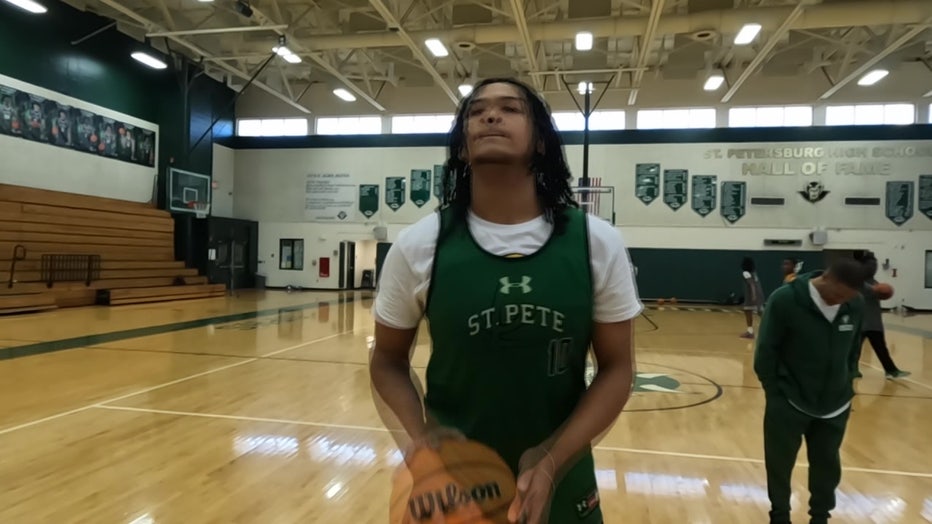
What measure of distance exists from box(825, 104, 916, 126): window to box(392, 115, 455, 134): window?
501 inches

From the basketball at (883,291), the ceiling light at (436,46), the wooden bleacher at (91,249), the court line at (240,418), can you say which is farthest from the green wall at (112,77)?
the basketball at (883,291)

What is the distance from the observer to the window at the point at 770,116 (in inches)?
782

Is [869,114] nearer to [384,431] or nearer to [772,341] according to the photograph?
[772,341]

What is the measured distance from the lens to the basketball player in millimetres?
1045

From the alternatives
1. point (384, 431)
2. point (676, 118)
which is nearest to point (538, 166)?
point (384, 431)

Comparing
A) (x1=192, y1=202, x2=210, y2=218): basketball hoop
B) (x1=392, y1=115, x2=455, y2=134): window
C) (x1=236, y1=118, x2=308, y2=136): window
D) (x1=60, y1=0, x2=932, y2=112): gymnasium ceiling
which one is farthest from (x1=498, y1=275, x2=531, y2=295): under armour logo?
(x1=236, y1=118, x2=308, y2=136): window

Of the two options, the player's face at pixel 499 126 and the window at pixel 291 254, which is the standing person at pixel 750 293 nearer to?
the player's face at pixel 499 126

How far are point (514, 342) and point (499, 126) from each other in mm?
388

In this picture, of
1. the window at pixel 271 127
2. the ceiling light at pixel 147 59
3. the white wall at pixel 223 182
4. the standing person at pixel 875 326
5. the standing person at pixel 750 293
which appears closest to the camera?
the standing person at pixel 875 326

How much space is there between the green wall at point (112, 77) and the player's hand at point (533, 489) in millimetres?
17196

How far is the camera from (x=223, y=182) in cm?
2250

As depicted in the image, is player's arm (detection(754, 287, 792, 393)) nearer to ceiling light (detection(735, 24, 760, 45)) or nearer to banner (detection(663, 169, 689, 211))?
ceiling light (detection(735, 24, 760, 45))

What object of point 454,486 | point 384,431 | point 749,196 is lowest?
point 384,431

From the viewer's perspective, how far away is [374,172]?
73.1 feet
